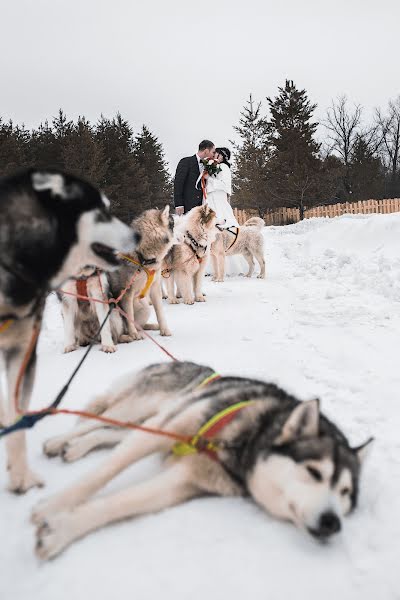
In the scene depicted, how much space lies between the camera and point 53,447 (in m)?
1.95

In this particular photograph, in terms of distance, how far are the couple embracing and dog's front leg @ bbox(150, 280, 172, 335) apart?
329cm

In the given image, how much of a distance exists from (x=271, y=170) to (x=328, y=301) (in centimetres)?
2683

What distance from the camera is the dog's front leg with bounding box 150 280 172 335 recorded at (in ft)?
14.9

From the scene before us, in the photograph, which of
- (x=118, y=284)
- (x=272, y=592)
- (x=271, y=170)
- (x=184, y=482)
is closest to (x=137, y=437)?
(x=184, y=482)

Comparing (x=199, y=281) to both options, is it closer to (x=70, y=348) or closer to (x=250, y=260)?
(x=70, y=348)

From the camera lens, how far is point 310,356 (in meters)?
3.58

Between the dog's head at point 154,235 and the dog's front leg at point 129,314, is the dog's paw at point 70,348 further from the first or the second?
the dog's head at point 154,235

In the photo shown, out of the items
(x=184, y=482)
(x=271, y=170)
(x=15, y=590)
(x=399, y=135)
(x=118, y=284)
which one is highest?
(x=399, y=135)

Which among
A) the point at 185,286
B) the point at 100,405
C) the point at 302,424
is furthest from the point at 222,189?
the point at 302,424

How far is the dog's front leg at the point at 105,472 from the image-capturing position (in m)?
1.45

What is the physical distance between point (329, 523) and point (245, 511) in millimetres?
350

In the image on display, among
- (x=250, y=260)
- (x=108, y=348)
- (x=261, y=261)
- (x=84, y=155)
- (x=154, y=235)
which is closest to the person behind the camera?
(x=108, y=348)

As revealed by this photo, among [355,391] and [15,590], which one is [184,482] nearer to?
[15,590]

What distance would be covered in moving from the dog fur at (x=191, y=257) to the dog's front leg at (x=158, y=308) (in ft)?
5.94
